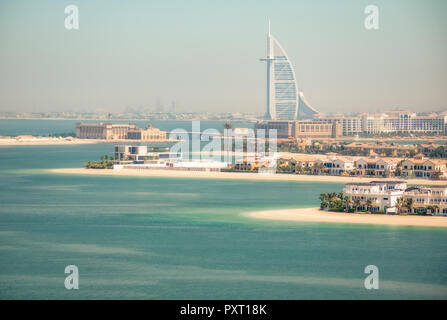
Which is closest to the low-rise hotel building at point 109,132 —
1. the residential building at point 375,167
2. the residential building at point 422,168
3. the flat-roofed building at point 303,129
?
the flat-roofed building at point 303,129

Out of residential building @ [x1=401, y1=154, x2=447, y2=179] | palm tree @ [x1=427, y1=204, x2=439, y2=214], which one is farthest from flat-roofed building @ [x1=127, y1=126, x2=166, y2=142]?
palm tree @ [x1=427, y1=204, x2=439, y2=214]

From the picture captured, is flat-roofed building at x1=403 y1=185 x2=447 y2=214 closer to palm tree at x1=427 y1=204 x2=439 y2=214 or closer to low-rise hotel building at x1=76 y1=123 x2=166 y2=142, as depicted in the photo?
palm tree at x1=427 y1=204 x2=439 y2=214

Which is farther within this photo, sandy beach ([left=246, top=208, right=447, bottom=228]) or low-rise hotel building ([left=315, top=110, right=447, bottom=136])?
low-rise hotel building ([left=315, top=110, right=447, bottom=136])

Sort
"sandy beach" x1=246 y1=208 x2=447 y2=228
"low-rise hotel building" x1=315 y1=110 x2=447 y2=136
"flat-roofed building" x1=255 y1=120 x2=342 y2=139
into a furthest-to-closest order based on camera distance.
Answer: "low-rise hotel building" x1=315 y1=110 x2=447 y2=136
"flat-roofed building" x1=255 y1=120 x2=342 y2=139
"sandy beach" x1=246 y1=208 x2=447 y2=228

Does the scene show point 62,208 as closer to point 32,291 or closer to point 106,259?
point 106,259

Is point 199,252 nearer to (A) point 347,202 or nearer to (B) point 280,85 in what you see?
(A) point 347,202

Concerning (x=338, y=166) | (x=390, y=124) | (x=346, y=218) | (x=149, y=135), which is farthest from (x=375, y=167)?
(x=390, y=124)

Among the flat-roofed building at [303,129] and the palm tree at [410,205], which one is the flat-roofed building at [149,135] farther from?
the palm tree at [410,205]
